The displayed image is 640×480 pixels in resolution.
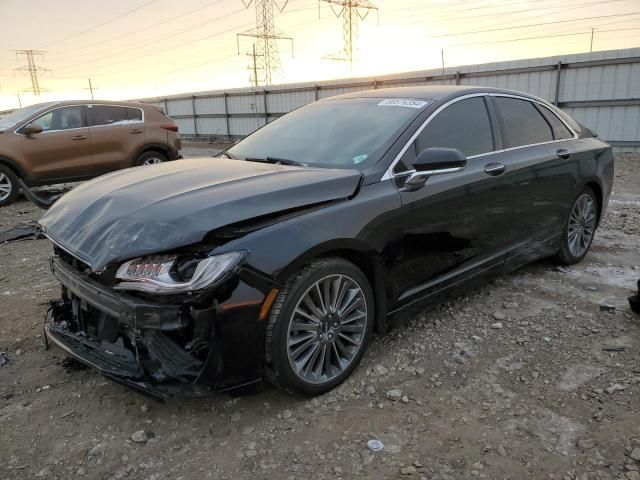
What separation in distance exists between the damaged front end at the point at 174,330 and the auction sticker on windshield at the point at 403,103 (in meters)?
1.86

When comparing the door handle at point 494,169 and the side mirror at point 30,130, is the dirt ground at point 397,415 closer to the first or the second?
the door handle at point 494,169

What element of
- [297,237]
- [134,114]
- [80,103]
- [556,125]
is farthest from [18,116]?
[556,125]

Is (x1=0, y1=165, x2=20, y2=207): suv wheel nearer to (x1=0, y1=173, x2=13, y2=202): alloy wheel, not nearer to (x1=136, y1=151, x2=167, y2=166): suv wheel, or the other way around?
(x1=0, y1=173, x2=13, y2=202): alloy wheel

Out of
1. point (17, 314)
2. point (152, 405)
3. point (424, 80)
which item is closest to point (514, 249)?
point (152, 405)

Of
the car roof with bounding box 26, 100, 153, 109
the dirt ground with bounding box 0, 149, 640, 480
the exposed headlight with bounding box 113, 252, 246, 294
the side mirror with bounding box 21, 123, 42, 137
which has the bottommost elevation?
the dirt ground with bounding box 0, 149, 640, 480

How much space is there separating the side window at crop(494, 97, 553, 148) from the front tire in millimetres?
784

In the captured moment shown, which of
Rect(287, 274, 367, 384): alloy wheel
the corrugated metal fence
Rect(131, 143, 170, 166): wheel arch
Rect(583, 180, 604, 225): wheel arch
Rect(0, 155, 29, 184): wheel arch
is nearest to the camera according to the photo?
Rect(287, 274, 367, 384): alloy wheel

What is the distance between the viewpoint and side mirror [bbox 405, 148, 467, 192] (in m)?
3.06

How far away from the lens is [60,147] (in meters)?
9.03

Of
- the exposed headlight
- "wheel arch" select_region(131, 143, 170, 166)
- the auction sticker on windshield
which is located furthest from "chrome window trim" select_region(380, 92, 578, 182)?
"wheel arch" select_region(131, 143, 170, 166)

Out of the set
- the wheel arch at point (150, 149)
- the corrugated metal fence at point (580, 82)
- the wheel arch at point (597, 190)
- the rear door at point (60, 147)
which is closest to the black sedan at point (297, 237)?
the wheel arch at point (597, 190)

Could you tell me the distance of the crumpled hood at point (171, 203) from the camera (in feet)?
7.91

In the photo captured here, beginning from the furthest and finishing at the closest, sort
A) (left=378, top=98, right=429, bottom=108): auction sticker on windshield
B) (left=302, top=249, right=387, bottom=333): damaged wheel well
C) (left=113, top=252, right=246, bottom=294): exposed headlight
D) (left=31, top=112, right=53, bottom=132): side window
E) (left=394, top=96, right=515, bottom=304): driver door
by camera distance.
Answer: (left=31, top=112, right=53, bottom=132): side window → (left=378, top=98, right=429, bottom=108): auction sticker on windshield → (left=394, top=96, right=515, bottom=304): driver door → (left=302, top=249, right=387, bottom=333): damaged wheel well → (left=113, top=252, right=246, bottom=294): exposed headlight

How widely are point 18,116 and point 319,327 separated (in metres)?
8.68
